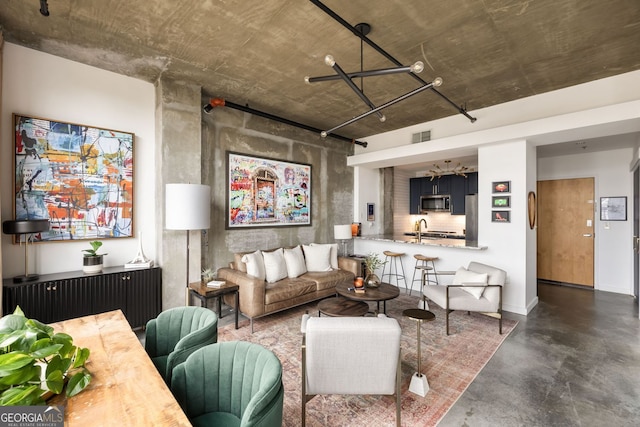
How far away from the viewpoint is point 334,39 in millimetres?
2818

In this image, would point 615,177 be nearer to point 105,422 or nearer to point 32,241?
point 105,422

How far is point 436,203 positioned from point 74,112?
8.11 metres

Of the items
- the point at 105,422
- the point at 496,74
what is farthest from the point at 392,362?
the point at 496,74

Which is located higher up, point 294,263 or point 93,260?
point 93,260

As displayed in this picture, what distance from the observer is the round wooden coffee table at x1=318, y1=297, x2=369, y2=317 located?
3.12 m

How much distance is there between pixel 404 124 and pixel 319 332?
15.7 ft

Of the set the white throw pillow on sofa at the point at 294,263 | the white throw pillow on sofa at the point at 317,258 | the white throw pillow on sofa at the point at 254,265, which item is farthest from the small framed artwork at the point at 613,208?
the white throw pillow on sofa at the point at 254,265

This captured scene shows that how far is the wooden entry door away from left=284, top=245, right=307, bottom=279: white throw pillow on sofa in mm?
5525

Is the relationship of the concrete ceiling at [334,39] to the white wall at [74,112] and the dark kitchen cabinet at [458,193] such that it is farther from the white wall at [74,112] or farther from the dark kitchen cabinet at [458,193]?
the dark kitchen cabinet at [458,193]

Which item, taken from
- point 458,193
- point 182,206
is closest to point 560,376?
point 182,206

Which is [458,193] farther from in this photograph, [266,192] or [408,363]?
[408,363]

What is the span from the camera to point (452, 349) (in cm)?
312

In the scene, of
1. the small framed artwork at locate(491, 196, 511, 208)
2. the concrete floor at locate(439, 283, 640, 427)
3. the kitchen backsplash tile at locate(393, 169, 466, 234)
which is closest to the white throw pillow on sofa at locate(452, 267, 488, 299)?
the concrete floor at locate(439, 283, 640, 427)

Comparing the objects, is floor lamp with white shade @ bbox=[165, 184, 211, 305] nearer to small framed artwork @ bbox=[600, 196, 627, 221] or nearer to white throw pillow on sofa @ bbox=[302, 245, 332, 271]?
white throw pillow on sofa @ bbox=[302, 245, 332, 271]
